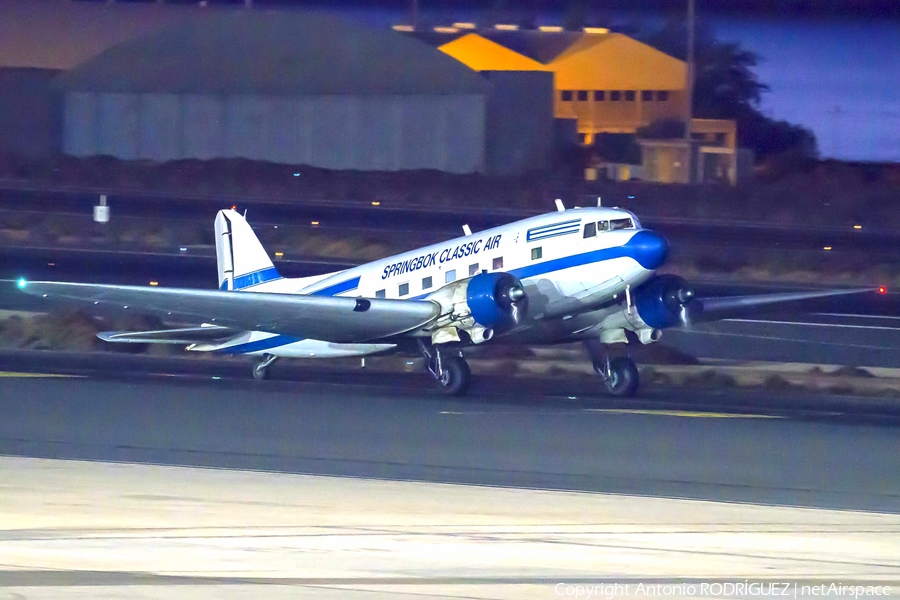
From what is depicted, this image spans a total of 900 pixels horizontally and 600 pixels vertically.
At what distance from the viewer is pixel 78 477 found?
46.2ft

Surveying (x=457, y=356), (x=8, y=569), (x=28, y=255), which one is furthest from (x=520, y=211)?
(x=8, y=569)

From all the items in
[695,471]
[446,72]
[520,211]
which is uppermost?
[446,72]

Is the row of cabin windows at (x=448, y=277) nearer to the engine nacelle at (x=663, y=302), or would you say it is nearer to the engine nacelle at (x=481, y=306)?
the engine nacelle at (x=481, y=306)

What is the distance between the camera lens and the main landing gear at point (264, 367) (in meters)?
24.0

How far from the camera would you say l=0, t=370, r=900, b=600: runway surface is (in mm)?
10023

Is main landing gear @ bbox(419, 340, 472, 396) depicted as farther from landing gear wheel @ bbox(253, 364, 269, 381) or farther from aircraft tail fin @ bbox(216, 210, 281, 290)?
aircraft tail fin @ bbox(216, 210, 281, 290)

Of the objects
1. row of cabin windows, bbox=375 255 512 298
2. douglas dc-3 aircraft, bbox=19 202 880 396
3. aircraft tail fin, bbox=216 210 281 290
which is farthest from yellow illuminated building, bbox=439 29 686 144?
douglas dc-3 aircraft, bbox=19 202 880 396

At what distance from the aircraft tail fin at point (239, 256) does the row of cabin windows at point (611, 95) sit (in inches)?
1860

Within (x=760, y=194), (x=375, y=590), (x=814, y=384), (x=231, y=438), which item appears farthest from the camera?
(x=760, y=194)

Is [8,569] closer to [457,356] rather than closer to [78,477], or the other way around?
[78,477]

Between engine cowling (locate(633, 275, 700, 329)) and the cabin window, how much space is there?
1.00m

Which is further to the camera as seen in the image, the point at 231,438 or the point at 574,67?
the point at 574,67

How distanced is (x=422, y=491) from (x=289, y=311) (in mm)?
8348

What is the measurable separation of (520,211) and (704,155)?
15.6m
